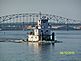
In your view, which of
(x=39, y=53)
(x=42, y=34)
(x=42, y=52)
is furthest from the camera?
(x=42, y=34)

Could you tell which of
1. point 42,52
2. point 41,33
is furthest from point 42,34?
point 42,52

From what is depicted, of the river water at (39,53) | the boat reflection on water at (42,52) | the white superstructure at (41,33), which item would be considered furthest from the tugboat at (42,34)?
the boat reflection on water at (42,52)

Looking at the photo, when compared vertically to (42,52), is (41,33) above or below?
above

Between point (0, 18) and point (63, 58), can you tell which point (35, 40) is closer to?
point (63, 58)

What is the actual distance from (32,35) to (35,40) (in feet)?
5.46

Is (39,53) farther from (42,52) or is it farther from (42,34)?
(42,34)

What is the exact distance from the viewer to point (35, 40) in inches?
A: 3976

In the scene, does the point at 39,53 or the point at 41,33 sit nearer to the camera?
the point at 39,53

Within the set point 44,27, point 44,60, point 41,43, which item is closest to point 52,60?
point 44,60

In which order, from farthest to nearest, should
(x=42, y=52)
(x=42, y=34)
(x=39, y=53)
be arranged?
(x=42, y=34), (x=42, y=52), (x=39, y=53)

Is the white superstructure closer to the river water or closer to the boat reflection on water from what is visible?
the river water

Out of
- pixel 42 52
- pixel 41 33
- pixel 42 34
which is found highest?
pixel 41 33

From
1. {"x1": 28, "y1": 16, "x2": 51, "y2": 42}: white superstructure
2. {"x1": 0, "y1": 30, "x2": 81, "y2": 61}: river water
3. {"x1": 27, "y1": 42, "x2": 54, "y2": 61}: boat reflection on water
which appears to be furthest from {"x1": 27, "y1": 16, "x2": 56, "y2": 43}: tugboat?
{"x1": 27, "y1": 42, "x2": 54, "y2": 61}: boat reflection on water

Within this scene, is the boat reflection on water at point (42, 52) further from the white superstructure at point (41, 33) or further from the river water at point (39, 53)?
the white superstructure at point (41, 33)
